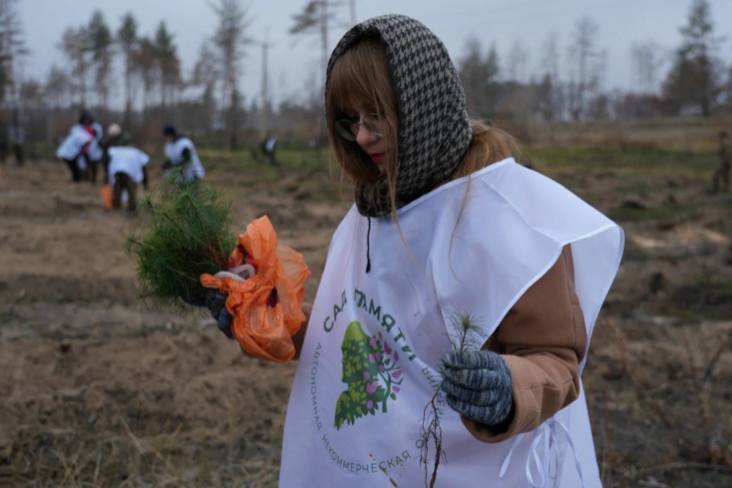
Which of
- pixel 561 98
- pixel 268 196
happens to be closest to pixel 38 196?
pixel 268 196

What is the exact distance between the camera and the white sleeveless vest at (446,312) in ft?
5.39

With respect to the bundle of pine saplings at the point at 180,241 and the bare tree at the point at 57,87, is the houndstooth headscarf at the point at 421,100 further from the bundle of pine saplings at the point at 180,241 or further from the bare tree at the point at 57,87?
the bare tree at the point at 57,87

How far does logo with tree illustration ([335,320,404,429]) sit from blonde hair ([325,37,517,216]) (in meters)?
0.32

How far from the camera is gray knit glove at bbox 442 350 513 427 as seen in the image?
1.37m

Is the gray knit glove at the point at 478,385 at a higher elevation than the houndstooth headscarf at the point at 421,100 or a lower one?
lower

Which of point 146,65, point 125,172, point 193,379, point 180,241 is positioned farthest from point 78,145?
point 146,65

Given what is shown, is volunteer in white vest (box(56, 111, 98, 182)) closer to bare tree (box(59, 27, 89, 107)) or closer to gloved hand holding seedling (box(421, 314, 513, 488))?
gloved hand holding seedling (box(421, 314, 513, 488))

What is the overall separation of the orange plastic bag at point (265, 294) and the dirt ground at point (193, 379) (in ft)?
0.82

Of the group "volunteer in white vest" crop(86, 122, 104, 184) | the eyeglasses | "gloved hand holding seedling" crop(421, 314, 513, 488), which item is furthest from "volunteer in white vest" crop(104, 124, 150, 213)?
"gloved hand holding seedling" crop(421, 314, 513, 488)

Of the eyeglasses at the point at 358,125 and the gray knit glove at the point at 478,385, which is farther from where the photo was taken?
the eyeglasses at the point at 358,125

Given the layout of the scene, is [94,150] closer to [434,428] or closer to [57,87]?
[434,428]

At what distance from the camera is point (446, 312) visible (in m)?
1.68

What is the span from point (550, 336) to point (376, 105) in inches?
23.1

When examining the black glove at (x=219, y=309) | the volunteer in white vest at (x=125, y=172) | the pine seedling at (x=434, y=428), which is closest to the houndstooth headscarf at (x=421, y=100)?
the pine seedling at (x=434, y=428)
